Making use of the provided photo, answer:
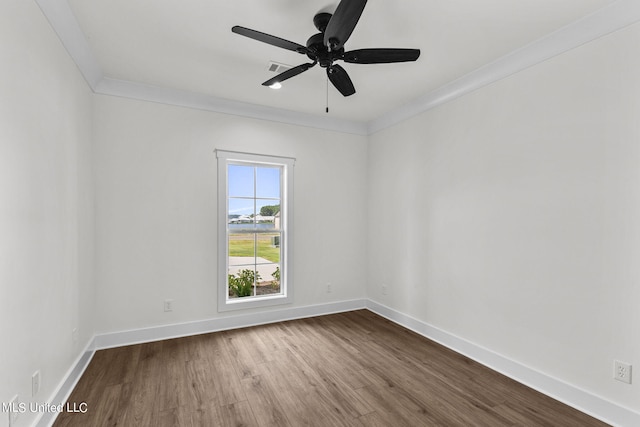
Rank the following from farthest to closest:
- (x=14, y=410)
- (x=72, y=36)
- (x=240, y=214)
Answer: (x=240, y=214) < (x=72, y=36) < (x=14, y=410)

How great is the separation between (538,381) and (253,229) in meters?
3.19

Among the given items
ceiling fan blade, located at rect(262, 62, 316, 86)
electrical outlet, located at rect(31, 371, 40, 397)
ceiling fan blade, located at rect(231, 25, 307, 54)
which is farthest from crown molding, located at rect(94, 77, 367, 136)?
electrical outlet, located at rect(31, 371, 40, 397)

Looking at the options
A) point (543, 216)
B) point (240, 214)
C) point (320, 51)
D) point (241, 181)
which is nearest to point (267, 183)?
point (241, 181)

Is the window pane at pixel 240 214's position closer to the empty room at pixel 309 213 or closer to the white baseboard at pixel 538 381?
the empty room at pixel 309 213

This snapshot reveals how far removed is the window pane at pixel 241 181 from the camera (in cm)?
383

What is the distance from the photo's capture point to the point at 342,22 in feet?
5.47

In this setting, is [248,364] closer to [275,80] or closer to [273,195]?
[273,195]

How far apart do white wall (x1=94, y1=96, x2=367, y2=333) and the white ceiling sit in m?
0.47

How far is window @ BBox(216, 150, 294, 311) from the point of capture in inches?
145

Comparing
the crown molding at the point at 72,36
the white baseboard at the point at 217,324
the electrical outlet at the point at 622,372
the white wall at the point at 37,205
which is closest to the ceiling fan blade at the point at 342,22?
the white wall at the point at 37,205

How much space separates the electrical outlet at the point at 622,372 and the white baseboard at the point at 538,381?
0.18 meters

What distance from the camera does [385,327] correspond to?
12.3 feet

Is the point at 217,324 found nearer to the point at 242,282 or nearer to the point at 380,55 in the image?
the point at 242,282

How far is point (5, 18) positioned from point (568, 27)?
3.39 metres
